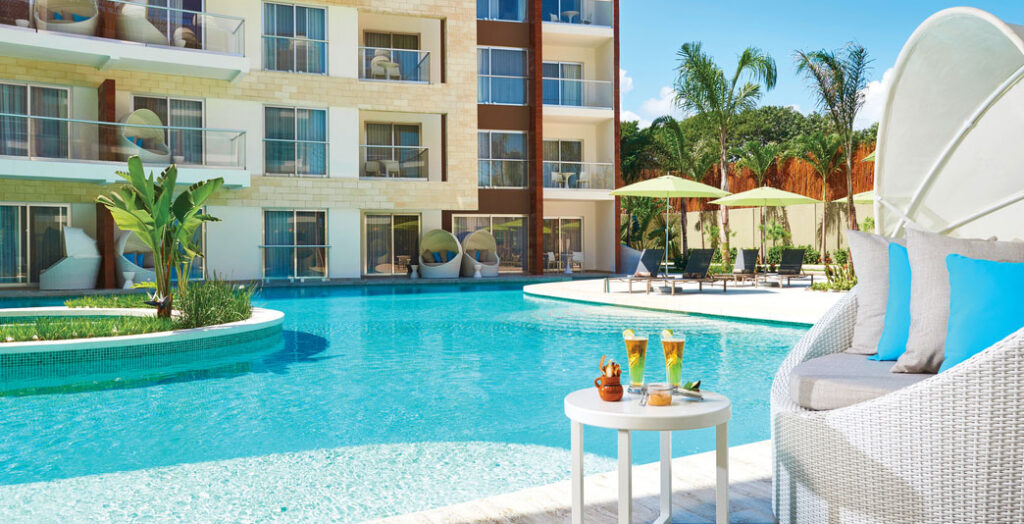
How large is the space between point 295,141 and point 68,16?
587cm

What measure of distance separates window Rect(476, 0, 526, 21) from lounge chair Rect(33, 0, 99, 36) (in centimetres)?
1081

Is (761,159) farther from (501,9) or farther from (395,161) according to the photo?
(395,161)

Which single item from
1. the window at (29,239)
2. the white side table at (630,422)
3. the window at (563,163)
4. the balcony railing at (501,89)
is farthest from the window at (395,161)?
the white side table at (630,422)

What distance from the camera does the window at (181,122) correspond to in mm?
17828

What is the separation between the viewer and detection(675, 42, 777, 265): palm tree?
25.1 metres

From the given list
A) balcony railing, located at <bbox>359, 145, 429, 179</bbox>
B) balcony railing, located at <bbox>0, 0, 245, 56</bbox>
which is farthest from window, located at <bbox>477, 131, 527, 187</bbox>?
balcony railing, located at <bbox>0, 0, 245, 56</bbox>

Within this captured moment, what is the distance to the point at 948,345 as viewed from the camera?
304cm

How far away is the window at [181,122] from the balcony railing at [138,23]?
1.79 metres

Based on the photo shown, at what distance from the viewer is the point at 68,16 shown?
16953 mm

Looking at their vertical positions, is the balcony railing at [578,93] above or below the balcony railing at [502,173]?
above

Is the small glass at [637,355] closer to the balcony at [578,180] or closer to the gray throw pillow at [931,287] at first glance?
the gray throw pillow at [931,287]

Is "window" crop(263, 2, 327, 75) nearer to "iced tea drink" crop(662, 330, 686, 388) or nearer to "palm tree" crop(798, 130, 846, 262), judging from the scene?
"palm tree" crop(798, 130, 846, 262)

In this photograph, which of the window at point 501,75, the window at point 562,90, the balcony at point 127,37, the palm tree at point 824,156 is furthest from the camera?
the palm tree at point 824,156

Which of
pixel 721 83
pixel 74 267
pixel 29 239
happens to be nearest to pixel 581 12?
pixel 721 83
